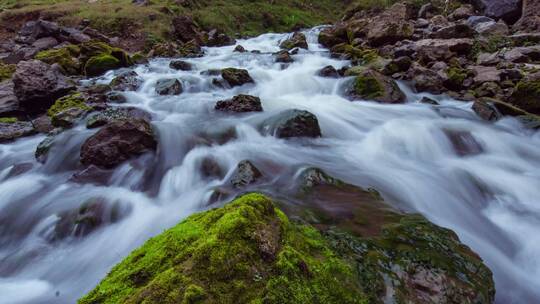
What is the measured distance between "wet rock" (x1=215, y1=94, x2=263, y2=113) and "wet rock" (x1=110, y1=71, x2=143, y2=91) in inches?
174

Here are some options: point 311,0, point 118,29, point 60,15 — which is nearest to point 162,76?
point 118,29

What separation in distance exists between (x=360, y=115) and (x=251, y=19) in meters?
25.6

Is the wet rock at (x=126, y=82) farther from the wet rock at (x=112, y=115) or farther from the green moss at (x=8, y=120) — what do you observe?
the green moss at (x=8, y=120)

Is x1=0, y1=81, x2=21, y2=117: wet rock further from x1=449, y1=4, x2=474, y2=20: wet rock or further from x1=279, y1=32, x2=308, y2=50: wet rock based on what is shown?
x1=449, y1=4, x2=474, y2=20: wet rock

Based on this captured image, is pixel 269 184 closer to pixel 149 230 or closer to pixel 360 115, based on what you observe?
pixel 149 230

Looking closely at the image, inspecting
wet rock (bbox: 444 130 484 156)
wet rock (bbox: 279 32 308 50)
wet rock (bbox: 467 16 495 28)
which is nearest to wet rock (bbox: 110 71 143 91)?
wet rock (bbox: 279 32 308 50)

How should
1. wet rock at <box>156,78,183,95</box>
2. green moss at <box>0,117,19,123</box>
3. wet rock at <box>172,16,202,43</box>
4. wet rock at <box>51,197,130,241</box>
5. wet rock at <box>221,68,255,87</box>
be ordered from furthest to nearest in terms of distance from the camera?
wet rock at <box>172,16,202,43</box>, wet rock at <box>221,68,255,87</box>, wet rock at <box>156,78,183,95</box>, green moss at <box>0,117,19,123</box>, wet rock at <box>51,197,130,241</box>

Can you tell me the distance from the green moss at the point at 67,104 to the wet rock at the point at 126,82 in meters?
1.95

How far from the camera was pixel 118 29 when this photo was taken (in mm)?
23969

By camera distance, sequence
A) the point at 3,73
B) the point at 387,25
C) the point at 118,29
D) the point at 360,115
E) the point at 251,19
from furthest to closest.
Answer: the point at 251,19
the point at 118,29
the point at 387,25
the point at 3,73
the point at 360,115

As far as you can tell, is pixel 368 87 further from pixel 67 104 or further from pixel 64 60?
pixel 64 60

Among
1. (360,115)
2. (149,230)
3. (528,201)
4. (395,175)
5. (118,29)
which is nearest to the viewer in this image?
(149,230)

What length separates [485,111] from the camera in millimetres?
9047

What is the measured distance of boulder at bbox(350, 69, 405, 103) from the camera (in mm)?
10703
